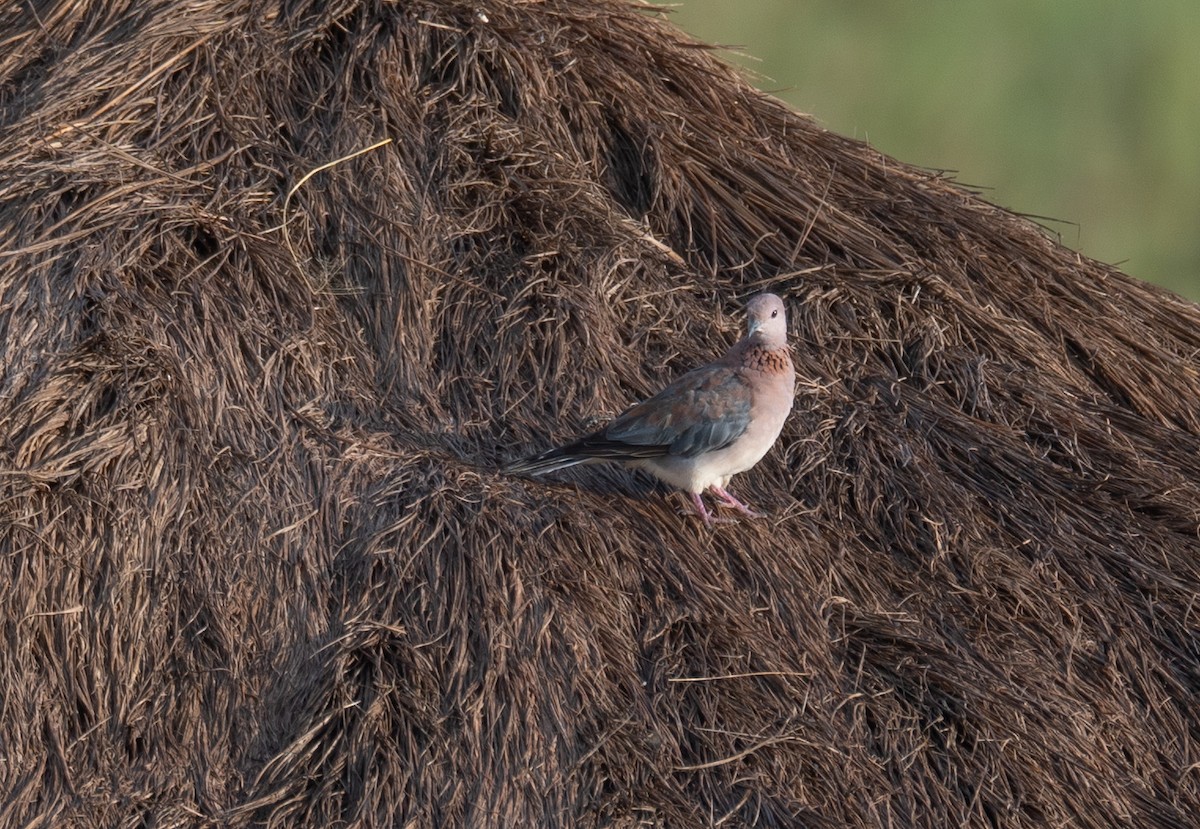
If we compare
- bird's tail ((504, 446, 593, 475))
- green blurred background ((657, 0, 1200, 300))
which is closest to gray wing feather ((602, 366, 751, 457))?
bird's tail ((504, 446, 593, 475))

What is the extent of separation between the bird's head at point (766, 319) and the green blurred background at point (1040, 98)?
692 cm

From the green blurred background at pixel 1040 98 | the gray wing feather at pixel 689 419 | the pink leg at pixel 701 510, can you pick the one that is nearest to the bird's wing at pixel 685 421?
the gray wing feather at pixel 689 419

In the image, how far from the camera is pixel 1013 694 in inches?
167

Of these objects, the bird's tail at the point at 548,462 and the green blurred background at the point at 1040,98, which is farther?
the green blurred background at the point at 1040,98

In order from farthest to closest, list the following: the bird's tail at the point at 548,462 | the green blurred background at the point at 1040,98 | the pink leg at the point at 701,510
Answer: the green blurred background at the point at 1040,98, the pink leg at the point at 701,510, the bird's tail at the point at 548,462

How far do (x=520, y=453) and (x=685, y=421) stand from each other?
534 mm

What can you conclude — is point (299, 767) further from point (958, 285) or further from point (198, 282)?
point (958, 285)

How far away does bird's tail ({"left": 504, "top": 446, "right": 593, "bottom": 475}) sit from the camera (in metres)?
4.50

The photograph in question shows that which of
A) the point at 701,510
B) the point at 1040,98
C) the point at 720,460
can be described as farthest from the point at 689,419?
the point at 1040,98

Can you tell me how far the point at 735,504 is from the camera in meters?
4.66

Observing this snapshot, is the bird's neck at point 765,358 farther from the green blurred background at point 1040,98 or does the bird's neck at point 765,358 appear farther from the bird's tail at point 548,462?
the green blurred background at point 1040,98

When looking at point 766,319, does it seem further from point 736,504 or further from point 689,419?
point 736,504

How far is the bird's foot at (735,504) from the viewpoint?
183 inches

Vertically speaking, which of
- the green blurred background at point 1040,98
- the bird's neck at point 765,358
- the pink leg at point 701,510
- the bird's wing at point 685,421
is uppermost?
the bird's neck at point 765,358
